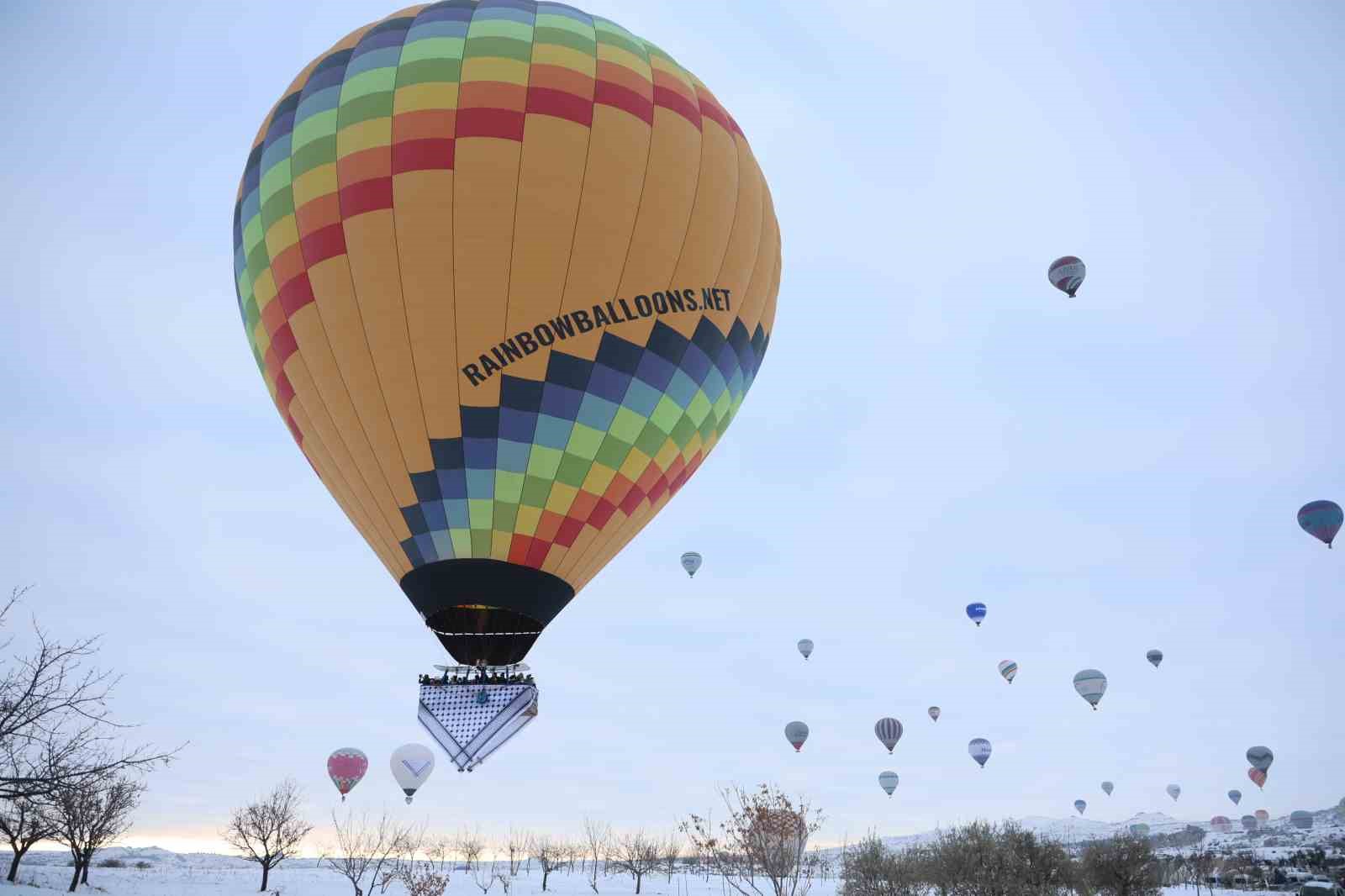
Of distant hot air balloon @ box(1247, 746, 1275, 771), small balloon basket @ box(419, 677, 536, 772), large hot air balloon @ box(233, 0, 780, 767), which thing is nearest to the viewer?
large hot air balloon @ box(233, 0, 780, 767)

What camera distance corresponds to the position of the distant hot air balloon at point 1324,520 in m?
33.1

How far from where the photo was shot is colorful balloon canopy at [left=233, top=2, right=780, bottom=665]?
12820 mm

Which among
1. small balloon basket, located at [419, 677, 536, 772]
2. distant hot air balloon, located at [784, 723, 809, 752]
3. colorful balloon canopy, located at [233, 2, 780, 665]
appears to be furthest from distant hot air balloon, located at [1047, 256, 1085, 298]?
small balloon basket, located at [419, 677, 536, 772]

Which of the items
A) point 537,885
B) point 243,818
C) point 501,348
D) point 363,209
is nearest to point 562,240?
point 501,348

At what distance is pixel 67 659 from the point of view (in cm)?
1001

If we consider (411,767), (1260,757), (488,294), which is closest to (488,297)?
(488,294)

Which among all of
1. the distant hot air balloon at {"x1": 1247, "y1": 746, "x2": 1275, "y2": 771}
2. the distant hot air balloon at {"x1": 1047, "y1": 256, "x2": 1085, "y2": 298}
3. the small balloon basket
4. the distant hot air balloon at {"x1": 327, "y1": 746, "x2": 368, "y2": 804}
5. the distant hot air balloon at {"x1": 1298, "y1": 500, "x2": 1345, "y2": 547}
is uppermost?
the distant hot air balloon at {"x1": 1047, "y1": 256, "x2": 1085, "y2": 298}

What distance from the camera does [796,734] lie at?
4328 cm

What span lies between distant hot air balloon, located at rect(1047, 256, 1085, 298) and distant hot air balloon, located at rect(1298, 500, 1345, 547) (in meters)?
13.1

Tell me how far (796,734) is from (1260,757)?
3916 cm

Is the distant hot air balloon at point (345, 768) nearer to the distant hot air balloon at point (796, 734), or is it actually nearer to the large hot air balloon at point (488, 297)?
the distant hot air balloon at point (796, 734)

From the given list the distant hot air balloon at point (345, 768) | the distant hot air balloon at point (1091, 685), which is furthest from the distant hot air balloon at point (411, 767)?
the distant hot air balloon at point (1091, 685)

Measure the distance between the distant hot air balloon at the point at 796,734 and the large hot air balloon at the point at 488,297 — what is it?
31.7 meters

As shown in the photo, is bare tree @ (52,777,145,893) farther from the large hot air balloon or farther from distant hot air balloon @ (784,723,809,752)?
distant hot air balloon @ (784,723,809,752)
